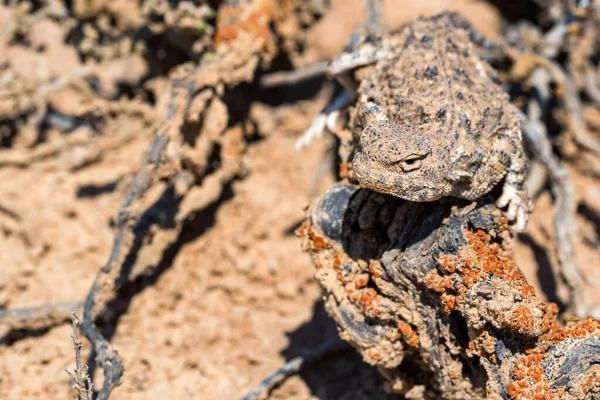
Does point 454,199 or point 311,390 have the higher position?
point 454,199

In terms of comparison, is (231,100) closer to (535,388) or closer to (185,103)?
(185,103)

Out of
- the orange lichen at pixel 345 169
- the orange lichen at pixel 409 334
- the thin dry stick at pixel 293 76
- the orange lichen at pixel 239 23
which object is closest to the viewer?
the orange lichen at pixel 409 334

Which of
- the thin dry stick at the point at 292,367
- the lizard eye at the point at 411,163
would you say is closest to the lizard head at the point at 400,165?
the lizard eye at the point at 411,163

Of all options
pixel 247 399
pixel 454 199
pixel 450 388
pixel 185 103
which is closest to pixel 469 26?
pixel 454 199

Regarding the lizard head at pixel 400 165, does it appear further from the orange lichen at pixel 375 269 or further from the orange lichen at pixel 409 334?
the orange lichen at pixel 409 334

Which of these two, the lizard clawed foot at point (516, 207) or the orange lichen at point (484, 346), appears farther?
the lizard clawed foot at point (516, 207)

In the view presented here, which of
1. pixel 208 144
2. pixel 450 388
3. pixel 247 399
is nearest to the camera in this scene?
pixel 450 388

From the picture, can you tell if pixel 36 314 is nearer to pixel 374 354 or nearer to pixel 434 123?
pixel 374 354
